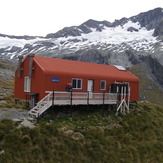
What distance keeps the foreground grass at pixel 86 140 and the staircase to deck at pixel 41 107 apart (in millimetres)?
940

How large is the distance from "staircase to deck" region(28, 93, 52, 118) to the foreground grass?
94cm

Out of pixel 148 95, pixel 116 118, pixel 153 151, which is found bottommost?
pixel 148 95

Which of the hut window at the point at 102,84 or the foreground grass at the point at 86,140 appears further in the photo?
the hut window at the point at 102,84

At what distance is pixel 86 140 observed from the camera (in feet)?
63.0

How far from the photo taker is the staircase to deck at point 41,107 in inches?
834

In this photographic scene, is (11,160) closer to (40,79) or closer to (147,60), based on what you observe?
(40,79)

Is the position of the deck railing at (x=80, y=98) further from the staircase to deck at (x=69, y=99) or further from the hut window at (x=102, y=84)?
the hut window at (x=102, y=84)

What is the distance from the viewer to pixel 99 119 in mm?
24859

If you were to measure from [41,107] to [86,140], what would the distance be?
18.2 feet

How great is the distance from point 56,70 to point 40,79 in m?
1.99

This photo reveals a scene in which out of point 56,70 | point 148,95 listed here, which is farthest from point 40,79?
point 148,95

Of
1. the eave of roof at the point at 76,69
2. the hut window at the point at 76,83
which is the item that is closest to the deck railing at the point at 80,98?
the hut window at the point at 76,83

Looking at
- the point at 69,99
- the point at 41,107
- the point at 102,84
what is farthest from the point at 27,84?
the point at 102,84

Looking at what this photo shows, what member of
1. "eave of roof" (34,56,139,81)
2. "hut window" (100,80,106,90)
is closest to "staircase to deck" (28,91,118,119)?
"hut window" (100,80,106,90)
